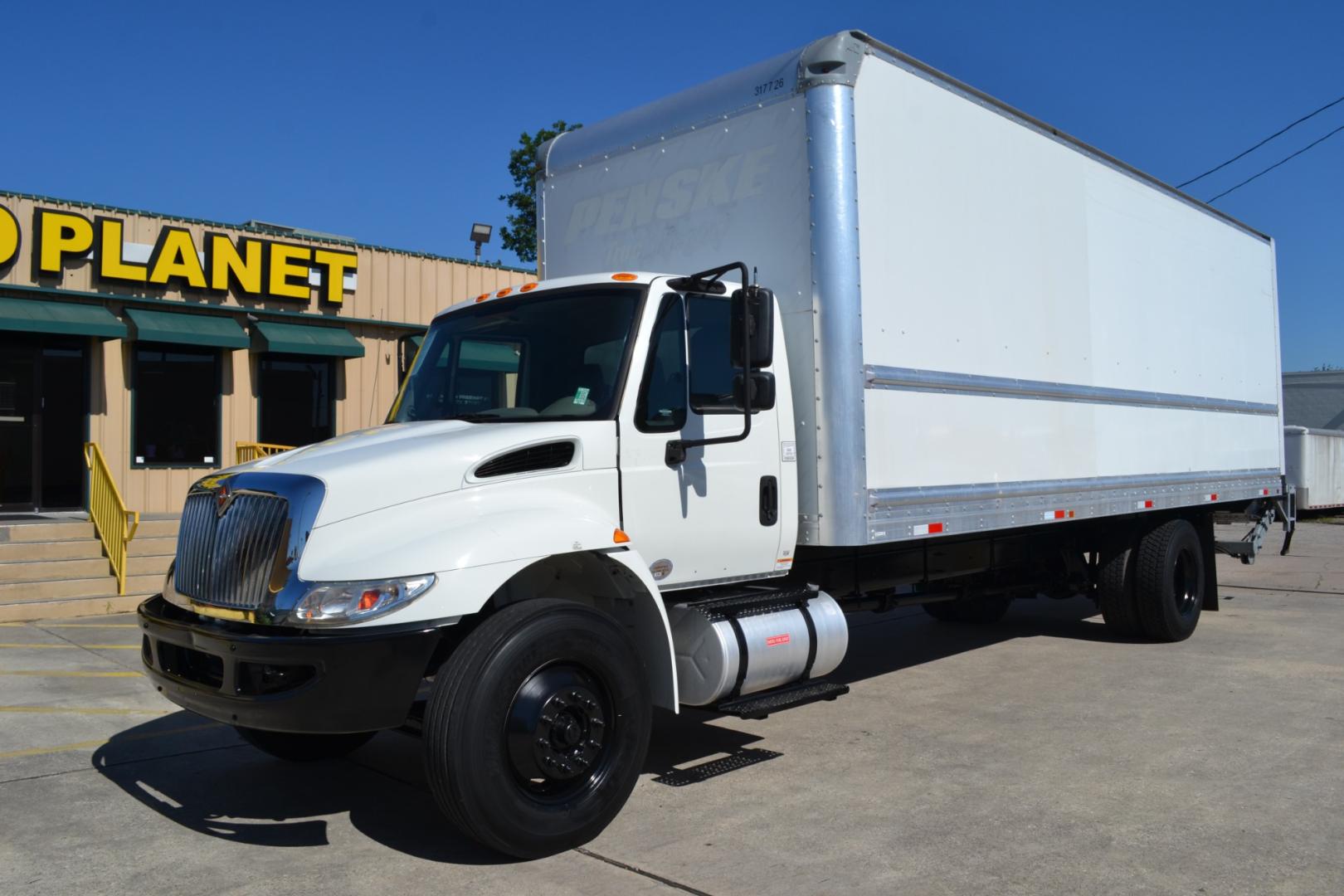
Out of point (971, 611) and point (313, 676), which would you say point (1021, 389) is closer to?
point (971, 611)

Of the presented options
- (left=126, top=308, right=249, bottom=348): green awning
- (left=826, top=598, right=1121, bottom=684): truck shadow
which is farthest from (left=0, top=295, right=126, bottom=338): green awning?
(left=826, top=598, right=1121, bottom=684): truck shadow

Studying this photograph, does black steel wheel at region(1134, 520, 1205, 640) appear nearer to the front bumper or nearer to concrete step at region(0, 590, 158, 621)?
the front bumper

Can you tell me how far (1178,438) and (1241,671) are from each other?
195 cm

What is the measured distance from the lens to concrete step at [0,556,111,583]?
1162cm

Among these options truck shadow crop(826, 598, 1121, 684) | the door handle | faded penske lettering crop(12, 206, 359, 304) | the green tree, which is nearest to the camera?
the door handle

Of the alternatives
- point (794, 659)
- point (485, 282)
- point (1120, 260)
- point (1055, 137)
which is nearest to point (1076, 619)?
point (1120, 260)

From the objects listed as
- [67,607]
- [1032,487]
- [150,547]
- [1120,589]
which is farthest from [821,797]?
[150,547]

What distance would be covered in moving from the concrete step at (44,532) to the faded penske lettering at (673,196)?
8806 mm

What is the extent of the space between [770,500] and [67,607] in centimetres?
914

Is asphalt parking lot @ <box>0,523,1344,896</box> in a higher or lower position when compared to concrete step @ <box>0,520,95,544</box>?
lower

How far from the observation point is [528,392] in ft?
17.4

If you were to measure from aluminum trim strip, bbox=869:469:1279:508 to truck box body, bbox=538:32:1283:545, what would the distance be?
0.06 feet

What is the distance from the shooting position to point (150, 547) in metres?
13.0

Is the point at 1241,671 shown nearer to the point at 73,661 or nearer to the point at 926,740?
the point at 926,740
